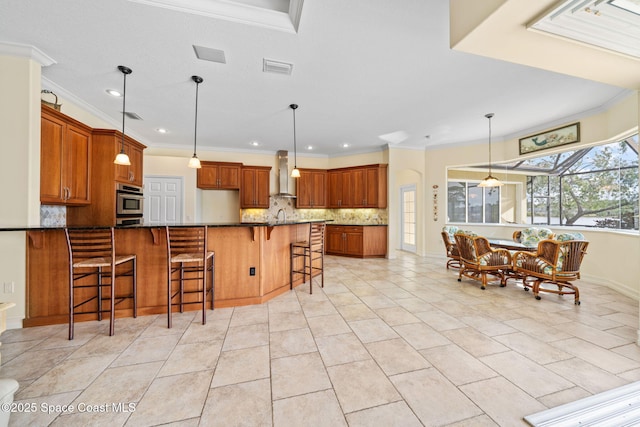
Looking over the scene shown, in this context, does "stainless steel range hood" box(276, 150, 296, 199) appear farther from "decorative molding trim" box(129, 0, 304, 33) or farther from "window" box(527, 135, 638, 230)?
"window" box(527, 135, 638, 230)

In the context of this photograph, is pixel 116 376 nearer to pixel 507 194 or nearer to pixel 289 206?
pixel 289 206

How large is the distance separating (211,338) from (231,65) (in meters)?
3.03

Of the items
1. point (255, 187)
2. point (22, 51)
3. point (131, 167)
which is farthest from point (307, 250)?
point (22, 51)

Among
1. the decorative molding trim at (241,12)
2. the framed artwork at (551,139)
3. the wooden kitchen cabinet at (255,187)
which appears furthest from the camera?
the wooden kitchen cabinet at (255,187)

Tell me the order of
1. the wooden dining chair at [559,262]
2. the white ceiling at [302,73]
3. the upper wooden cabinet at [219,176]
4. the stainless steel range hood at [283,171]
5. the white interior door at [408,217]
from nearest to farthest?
1. the white ceiling at [302,73]
2. the wooden dining chair at [559,262]
3. the upper wooden cabinet at [219,176]
4. the stainless steel range hood at [283,171]
5. the white interior door at [408,217]

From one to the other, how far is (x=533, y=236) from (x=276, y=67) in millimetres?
4825

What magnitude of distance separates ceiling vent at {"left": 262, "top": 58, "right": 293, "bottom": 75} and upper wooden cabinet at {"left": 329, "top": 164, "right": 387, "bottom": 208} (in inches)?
159

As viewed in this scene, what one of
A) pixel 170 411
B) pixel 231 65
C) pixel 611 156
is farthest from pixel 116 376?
pixel 611 156

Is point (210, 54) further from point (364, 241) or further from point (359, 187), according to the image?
point (364, 241)

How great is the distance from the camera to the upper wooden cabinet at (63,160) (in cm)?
294

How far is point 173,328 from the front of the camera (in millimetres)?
2561

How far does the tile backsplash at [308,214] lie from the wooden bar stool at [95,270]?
13.0ft

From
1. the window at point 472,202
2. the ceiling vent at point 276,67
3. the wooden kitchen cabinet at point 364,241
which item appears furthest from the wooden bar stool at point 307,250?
the window at point 472,202

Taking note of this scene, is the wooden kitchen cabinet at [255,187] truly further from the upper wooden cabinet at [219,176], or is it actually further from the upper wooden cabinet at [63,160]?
the upper wooden cabinet at [63,160]
